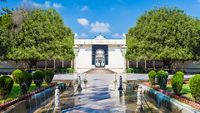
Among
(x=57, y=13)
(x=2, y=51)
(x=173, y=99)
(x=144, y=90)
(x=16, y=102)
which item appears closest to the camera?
(x=16, y=102)

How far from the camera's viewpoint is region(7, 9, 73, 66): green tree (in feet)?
132

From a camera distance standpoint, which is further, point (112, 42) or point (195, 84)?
point (112, 42)

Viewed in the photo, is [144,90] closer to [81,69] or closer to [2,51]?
[2,51]

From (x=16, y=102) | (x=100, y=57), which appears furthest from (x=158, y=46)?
(x=16, y=102)

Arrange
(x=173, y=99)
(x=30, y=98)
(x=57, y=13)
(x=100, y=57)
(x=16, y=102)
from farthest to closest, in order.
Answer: (x=100, y=57)
(x=57, y=13)
(x=30, y=98)
(x=173, y=99)
(x=16, y=102)

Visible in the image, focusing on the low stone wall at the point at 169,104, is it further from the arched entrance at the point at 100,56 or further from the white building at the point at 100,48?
the arched entrance at the point at 100,56

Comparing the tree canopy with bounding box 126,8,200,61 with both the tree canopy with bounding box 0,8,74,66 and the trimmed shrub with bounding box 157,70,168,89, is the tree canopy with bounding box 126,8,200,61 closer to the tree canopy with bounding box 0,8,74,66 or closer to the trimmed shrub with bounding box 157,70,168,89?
the tree canopy with bounding box 0,8,74,66

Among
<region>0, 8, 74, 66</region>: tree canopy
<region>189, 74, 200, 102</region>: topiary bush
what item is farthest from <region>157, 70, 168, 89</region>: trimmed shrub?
<region>0, 8, 74, 66</region>: tree canopy

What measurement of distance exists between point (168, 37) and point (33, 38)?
1632 cm

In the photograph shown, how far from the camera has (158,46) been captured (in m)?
42.9

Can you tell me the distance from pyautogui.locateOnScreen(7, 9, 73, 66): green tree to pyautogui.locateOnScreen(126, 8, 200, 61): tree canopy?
9.77m

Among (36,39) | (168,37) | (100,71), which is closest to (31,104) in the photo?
(36,39)

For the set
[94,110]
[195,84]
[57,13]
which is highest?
[57,13]

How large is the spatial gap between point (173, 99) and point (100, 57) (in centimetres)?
5729
